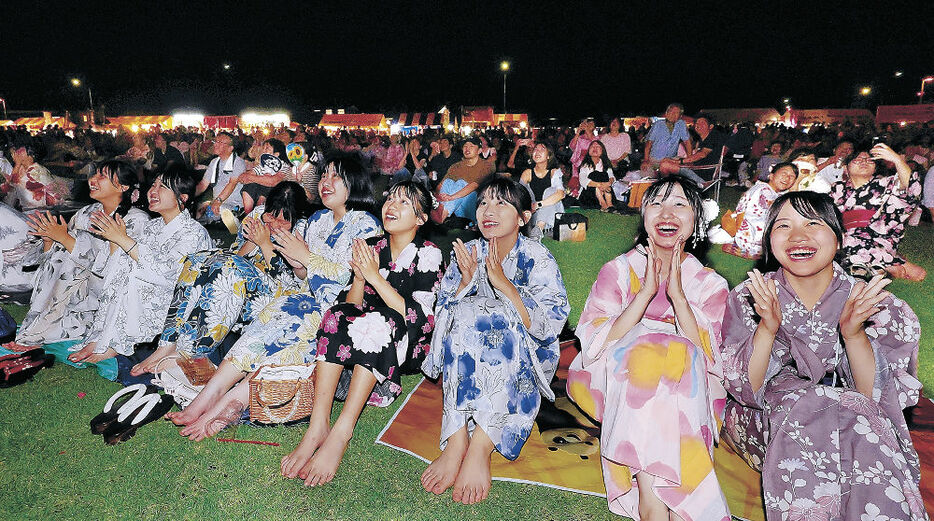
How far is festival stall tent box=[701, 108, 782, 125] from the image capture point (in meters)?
47.3

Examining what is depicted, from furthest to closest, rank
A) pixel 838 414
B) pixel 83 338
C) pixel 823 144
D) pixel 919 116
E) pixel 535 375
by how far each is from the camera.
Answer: pixel 919 116, pixel 823 144, pixel 83 338, pixel 535 375, pixel 838 414

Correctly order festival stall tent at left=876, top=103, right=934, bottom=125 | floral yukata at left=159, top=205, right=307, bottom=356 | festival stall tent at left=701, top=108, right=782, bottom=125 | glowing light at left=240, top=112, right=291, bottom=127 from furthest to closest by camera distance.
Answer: glowing light at left=240, top=112, right=291, bottom=127, festival stall tent at left=701, top=108, right=782, bottom=125, festival stall tent at left=876, top=103, right=934, bottom=125, floral yukata at left=159, top=205, right=307, bottom=356

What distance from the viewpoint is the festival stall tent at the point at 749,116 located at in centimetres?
4734

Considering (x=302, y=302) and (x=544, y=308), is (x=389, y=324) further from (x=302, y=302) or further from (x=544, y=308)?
(x=544, y=308)

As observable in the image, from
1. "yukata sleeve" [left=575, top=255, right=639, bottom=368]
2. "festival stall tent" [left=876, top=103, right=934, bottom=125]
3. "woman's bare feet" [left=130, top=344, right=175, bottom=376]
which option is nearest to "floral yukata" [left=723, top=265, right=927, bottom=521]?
"yukata sleeve" [left=575, top=255, right=639, bottom=368]

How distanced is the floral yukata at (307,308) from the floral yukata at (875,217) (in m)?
5.42

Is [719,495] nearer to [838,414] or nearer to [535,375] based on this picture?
[838,414]

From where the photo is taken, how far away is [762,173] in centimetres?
1282

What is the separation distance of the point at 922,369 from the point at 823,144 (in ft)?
55.1

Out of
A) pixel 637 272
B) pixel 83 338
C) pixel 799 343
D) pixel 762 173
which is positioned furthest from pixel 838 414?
pixel 762 173

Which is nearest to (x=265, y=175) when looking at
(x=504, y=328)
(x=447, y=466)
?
(x=504, y=328)

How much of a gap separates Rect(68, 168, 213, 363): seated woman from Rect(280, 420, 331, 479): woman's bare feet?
6.00ft

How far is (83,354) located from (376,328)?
253 centimetres

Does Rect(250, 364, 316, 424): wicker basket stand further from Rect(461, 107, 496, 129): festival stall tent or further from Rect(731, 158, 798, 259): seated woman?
Rect(461, 107, 496, 129): festival stall tent
